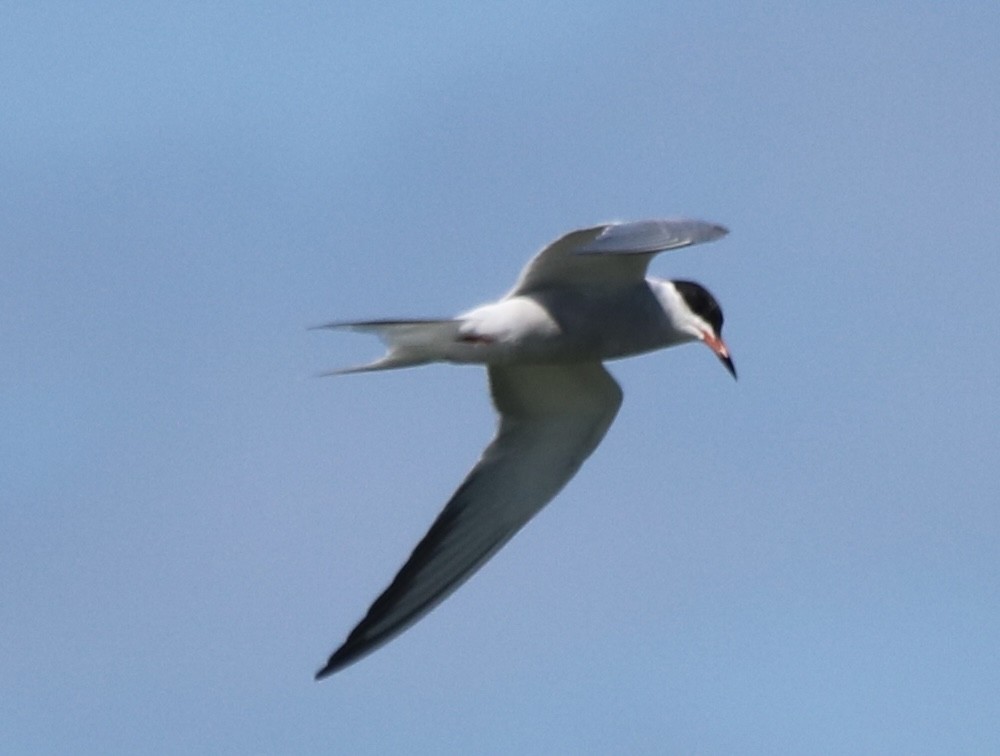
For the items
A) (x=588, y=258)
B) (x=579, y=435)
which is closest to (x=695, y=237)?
(x=588, y=258)

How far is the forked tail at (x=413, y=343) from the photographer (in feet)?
42.7

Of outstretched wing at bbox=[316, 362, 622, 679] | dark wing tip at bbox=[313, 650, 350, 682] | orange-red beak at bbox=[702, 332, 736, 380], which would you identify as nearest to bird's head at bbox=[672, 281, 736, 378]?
orange-red beak at bbox=[702, 332, 736, 380]

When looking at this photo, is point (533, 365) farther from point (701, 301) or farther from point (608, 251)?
point (608, 251)

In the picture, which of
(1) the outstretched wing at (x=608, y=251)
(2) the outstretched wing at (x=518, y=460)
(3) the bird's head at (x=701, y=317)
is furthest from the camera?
(2) the outstretched wing at (x=518, y=460)

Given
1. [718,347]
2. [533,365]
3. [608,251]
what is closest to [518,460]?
[533,365]

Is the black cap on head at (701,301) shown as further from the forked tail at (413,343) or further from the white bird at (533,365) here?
the forked tail at (413,343)

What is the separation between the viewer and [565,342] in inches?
517

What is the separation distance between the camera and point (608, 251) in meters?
11.8

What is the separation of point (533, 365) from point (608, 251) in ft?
6.94

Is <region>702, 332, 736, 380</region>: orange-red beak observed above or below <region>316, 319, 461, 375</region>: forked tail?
below

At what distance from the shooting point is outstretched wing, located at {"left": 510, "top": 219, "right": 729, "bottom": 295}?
1194cm

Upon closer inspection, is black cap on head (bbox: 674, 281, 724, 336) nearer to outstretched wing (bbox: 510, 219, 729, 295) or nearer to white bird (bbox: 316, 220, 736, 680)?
white bird (bbox: 316, 220, 736, 680)

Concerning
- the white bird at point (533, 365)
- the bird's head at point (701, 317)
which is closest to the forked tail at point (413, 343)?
the white bird at point (533, 365)

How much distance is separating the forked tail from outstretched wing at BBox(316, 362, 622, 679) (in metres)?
0.96
